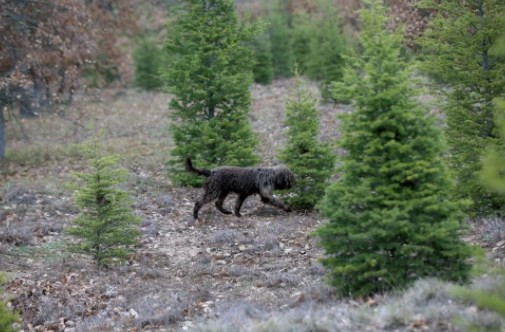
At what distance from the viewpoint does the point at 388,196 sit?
7.16 m

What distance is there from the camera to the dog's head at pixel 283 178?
1320cm

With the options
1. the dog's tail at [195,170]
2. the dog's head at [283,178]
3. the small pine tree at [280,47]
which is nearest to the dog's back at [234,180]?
the dog's tail at [195,170]

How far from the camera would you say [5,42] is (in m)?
20.3

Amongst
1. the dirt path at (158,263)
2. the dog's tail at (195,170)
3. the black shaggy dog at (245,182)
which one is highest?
the dog's tail at (195,170)

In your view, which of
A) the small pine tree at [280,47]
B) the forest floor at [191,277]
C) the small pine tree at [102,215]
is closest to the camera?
the forest floor at [191,277]

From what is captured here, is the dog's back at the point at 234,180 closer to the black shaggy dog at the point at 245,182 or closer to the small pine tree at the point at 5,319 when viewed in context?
the black shaggy dog at the point at 245,182

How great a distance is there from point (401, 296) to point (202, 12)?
11.7m

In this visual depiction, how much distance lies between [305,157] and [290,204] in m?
1.13

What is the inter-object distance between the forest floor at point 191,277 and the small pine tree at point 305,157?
19.6 inches

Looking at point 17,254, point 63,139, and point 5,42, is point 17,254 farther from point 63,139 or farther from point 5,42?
point 63,139

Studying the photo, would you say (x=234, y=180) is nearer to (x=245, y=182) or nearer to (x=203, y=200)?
(x=245, y=182)

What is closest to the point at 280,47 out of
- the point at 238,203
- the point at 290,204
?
the point at 290,204

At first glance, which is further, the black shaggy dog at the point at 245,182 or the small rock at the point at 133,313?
the black shaggy dog at the point at 245,182

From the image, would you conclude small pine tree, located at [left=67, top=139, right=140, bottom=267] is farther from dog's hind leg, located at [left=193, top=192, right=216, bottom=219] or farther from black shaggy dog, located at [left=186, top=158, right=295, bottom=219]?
black shaggy dog, located at [left=186, top=158, right=295, bottom=219]
